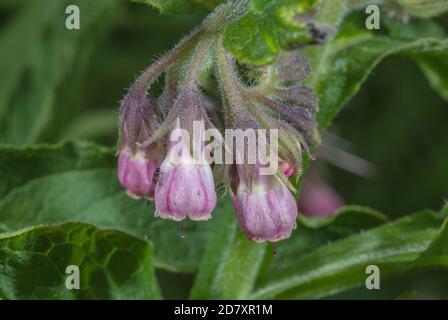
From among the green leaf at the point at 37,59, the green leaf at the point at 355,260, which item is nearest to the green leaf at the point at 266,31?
the green leaf at the point at 355,260

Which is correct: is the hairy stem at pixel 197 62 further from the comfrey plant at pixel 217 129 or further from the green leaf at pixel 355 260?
the green leaf at pixel 355 260

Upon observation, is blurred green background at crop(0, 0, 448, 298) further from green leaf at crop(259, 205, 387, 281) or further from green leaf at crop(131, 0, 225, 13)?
green leaf at crop(131, 0, 225, 13)

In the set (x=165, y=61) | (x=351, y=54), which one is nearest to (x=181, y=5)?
(x=165, y=61)

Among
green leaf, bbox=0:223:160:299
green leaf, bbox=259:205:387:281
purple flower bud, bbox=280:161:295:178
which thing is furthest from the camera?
green leaf, bbox=259:205:387:281

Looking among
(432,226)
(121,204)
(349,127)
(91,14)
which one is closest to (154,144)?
(121,204)

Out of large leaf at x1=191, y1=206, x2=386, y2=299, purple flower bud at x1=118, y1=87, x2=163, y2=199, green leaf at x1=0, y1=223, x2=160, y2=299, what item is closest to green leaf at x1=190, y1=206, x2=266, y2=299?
large leaf at x1=191, y1=206, x2=386, y2=299

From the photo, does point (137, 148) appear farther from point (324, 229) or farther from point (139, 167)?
point (324, 229)
